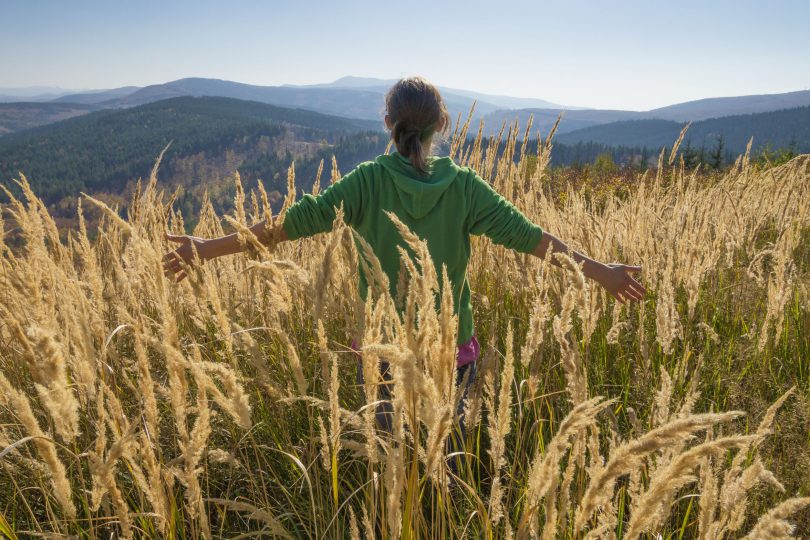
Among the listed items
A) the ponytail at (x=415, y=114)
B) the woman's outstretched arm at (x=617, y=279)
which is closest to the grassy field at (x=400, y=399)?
the woman's outstretched arm at (x=617, y=279)

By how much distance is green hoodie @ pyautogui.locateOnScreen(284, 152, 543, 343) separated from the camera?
5.92 ft

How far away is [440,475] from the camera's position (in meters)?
1.02

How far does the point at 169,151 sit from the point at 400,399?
521 ft

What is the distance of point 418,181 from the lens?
1790 mm

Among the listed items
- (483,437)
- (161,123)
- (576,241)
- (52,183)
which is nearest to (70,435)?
(483,437)

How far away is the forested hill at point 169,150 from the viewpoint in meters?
120

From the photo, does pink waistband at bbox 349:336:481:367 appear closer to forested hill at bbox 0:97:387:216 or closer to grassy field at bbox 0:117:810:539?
grassy field at bbox 0:117:810:539

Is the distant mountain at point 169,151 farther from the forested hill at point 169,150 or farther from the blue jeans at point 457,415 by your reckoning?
the blue jeans at point 457,415

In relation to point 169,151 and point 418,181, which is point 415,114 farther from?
point 169,151

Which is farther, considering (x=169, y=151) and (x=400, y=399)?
(x=169, y=151)

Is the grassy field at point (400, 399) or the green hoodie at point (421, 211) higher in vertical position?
the green hoodie at point (421, 211)

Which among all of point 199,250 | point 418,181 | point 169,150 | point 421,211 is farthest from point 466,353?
point 169,150

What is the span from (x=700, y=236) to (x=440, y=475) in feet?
5.67

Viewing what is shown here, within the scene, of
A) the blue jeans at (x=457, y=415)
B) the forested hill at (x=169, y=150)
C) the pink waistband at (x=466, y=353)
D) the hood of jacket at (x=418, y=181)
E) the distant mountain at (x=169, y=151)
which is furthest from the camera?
the distant mountain at (x=169, y=151)
